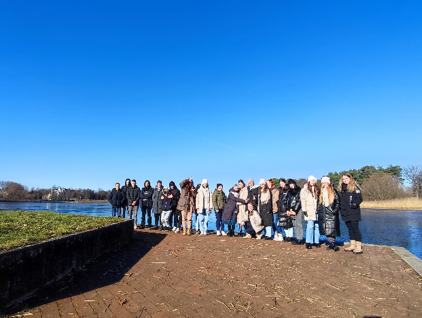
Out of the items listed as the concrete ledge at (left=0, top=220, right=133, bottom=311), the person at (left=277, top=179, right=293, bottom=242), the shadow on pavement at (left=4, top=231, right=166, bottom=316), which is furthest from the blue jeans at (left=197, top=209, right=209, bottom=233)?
the concrete ledge at (left=0, top=220, right=133, bottom=311)

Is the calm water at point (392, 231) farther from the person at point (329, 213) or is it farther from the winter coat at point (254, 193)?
the winter coat at point (254, 193)

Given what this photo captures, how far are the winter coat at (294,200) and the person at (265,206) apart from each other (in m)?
0.88

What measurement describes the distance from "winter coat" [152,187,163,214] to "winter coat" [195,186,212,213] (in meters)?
1.86

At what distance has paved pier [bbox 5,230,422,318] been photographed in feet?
11.7

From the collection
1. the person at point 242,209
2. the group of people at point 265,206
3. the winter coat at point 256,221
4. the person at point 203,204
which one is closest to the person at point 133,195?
the group of people at point 265,206

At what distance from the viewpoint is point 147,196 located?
39.1ft

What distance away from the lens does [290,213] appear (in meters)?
8.81

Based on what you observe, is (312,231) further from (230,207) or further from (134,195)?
(134,195)

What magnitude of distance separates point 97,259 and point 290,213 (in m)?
5.65

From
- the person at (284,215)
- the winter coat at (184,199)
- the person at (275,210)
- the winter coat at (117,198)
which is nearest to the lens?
the person at (284,215)

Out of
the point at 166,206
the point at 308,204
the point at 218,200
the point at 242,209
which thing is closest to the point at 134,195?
the point at 166,206

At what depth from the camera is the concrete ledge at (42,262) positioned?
350 centimetres

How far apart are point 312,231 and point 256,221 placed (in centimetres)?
212

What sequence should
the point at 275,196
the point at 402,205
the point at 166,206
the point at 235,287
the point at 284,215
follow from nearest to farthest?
the point at 235,287, the point at 284,215, the point at 275,196, the point at 166,206, the point at 402,205
